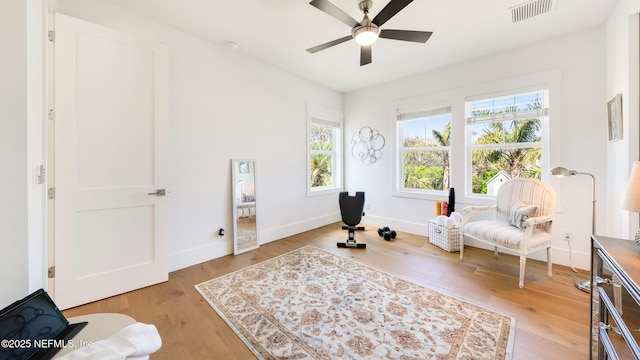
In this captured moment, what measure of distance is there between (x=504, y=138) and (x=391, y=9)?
2.48 m

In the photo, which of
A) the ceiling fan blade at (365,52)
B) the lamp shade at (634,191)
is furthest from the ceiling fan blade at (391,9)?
the lamp shade at (634,191)

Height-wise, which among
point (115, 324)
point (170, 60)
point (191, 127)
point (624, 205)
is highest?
point (170, 60)

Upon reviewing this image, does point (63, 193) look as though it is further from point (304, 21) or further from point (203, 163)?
point (304, 21)

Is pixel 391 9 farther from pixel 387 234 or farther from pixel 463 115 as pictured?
pixel 387 234

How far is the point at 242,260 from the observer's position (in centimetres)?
292

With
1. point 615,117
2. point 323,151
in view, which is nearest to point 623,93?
point 615,117

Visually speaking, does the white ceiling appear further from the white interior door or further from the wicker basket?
the wicker basket

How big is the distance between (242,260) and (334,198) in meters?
2.29

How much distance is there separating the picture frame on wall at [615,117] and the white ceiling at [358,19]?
2.91 ft

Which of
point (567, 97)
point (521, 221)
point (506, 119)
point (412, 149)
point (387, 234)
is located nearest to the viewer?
point (521, 221)

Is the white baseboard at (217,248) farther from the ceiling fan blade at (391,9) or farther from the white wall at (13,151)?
the ceiling fan blade at (391,9)

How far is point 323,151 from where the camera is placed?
15.0 ft

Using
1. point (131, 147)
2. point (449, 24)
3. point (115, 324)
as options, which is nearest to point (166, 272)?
point (131, 147)

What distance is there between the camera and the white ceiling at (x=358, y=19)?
221cm
